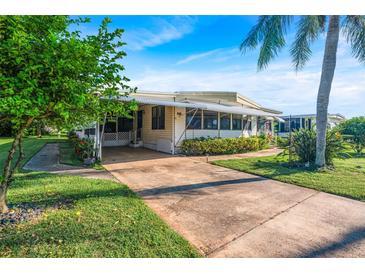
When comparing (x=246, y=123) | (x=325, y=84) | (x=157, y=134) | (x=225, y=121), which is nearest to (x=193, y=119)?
(x=157, y=134)

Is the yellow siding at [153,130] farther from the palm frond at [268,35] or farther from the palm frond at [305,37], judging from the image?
the palm frond at [305,37]

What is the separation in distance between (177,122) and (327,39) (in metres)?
7.76

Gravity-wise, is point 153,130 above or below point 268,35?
below

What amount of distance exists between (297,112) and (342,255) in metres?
31.3

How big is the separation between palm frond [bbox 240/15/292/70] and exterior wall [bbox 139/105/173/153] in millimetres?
5633

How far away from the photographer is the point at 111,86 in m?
3.58

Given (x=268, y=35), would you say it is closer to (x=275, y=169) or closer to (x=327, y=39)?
(x=327, y=39)

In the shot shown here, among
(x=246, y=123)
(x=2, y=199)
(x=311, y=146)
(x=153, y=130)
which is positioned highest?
(x=246, y=123)

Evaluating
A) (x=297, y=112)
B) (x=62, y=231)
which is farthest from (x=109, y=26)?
(x=297, y=112)

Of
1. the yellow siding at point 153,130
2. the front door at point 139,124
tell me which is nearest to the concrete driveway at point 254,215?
the yellow siding at point 153,130

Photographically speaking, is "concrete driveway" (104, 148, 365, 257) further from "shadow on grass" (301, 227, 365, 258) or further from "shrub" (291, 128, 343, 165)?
"shrub" (291, 128, 343, 165)

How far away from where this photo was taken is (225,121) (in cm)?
1521

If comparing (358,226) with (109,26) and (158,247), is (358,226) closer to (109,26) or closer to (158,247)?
(158,247)

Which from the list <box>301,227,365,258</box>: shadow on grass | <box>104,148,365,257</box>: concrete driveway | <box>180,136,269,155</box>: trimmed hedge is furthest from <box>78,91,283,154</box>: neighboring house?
<box>301,227,365,258</box>: shadow on grass
